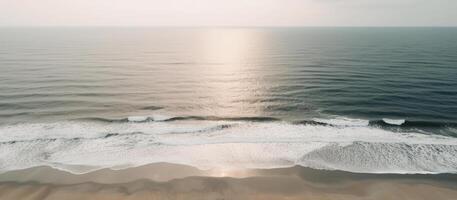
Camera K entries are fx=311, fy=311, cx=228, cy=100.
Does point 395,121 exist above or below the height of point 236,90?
below

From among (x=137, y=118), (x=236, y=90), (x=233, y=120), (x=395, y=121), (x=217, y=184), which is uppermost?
(x=236, y=90)

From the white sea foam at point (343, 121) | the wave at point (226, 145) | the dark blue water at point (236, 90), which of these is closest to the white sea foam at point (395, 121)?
the wave at point (226, 145)

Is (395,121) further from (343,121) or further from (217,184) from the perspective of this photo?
(217,184)

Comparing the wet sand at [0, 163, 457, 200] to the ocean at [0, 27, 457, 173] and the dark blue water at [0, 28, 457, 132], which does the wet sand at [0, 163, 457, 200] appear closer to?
the ocean at [0, 27, 457, 173]

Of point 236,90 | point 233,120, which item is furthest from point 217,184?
point 236,90

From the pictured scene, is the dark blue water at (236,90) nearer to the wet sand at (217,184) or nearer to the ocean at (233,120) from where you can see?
the ocean at (233,120)

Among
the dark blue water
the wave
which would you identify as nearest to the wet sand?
the wave
